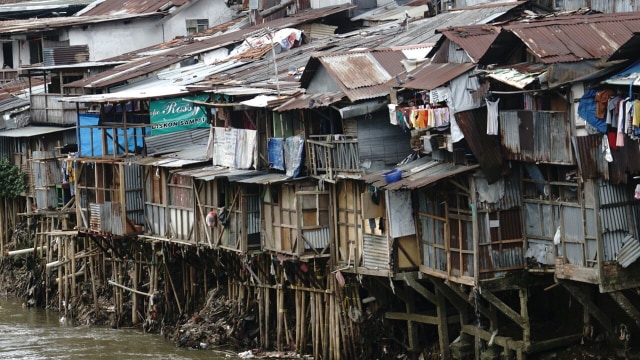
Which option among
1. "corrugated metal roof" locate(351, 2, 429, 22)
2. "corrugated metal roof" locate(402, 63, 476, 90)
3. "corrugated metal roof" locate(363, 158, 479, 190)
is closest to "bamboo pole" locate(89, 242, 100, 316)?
"corrugated metal roof" locate(351, 2, 429, 22)

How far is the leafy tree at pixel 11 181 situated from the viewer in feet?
171

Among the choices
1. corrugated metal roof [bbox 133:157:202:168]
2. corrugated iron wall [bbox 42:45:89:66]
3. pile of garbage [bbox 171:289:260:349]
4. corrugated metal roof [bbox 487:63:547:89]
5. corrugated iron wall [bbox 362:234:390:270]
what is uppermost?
corrugated iron wall [bbox 42:45:89:66]

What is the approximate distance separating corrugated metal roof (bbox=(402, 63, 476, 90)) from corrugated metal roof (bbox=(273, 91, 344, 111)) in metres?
1.81

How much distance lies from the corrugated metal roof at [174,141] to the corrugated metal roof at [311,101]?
7512mm

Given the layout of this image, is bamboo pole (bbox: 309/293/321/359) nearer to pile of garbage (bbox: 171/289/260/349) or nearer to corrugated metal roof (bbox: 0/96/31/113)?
pile of garbage (bbox: 171/289/260/349)

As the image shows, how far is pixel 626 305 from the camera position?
29422 mm

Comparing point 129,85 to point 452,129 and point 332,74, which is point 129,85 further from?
point 452,129

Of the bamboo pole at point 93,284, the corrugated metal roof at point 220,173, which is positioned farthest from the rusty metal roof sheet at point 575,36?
the bamboo pole at point 93,284

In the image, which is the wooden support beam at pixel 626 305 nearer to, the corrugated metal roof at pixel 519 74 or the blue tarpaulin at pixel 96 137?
the corrugated metal roof at pixel 519 74

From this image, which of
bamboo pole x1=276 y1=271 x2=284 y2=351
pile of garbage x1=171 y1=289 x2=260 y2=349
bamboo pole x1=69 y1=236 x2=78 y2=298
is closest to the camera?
bamboo pole x1=276 y1=271 x2=284 y2=351

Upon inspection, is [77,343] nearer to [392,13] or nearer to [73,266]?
[73,266]

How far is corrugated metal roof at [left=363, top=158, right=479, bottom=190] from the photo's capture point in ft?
102

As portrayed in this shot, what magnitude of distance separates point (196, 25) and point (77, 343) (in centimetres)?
1947

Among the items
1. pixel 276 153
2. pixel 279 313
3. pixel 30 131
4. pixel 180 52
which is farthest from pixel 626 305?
pixel 30 131
